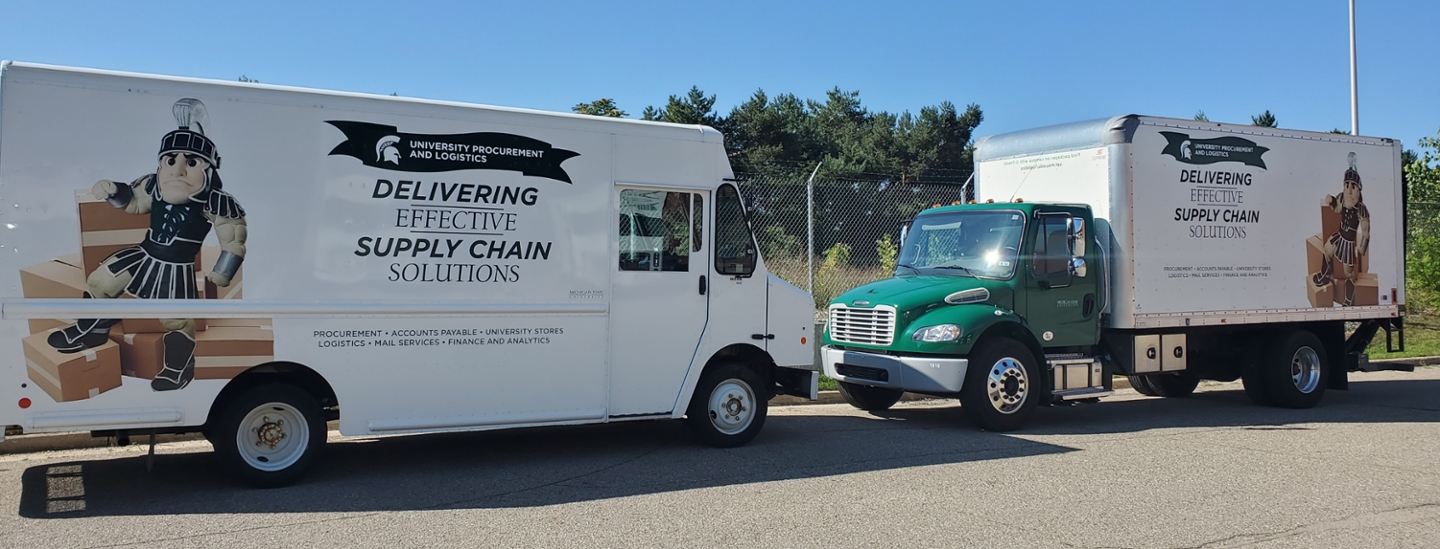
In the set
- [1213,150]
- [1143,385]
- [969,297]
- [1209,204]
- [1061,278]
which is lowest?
[1143,385]

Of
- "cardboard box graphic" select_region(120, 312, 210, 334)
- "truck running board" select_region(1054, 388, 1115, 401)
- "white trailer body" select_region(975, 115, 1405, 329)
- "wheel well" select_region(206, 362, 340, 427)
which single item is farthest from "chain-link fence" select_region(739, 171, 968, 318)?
"cardboard box graphic" select_region(120, 312, 210, 334)

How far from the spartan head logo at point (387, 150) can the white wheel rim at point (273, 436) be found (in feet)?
6.05

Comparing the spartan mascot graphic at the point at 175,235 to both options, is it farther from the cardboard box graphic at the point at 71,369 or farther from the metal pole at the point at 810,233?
the metal pole at the point at 810,233

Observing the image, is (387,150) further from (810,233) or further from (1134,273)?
(1134,273)

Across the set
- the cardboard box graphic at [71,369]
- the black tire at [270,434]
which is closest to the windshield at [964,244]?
the black tire at [270,434]

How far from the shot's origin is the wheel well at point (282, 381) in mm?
7162

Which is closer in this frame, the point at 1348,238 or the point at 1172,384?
the point at 1348,238

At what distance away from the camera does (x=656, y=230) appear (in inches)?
337

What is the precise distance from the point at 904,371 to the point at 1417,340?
14225 mm

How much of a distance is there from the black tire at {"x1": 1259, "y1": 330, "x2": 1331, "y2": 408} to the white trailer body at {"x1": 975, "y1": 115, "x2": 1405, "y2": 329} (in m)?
0.30

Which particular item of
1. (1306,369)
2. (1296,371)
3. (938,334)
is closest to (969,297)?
(938,334)

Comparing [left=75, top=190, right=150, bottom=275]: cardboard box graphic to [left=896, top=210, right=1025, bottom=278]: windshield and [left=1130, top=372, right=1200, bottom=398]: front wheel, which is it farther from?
[left=1130, top=372, right=1200, bottom=398]: front wheel

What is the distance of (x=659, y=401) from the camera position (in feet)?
28.3

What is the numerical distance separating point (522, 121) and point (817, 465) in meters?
3.51
